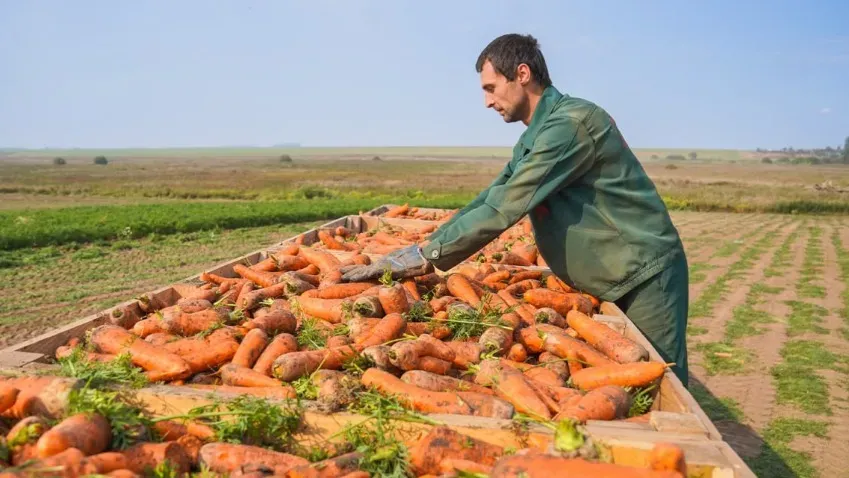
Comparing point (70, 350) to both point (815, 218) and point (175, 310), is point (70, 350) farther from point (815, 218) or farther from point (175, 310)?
point (815, 218)

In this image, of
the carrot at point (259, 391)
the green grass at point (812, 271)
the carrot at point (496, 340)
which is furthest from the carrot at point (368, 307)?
the green grass at point (812, 271)

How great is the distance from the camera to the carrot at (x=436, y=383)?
3.02 metres

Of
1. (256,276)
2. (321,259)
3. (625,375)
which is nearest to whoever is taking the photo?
(625,375)

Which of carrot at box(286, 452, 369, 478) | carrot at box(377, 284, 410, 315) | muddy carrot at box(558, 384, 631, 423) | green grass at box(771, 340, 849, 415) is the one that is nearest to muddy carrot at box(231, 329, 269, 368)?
carrot at box(377, 284, 410, 315)

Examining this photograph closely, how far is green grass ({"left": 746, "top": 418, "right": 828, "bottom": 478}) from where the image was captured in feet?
17.5

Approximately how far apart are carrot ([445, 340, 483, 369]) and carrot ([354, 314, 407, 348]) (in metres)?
0.28

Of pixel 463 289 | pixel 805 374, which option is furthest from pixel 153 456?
pixel 805 374

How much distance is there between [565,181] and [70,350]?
290 cm

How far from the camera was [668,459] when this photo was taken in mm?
2094

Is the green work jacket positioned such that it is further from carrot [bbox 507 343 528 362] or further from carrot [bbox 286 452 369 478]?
carrot [bbox 286 452 369 478]

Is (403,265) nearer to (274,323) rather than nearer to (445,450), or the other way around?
(274,323)

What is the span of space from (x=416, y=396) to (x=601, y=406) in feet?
2.59

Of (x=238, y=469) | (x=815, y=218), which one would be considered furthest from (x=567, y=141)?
(x=815, y=218)

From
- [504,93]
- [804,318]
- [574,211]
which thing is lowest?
[804,318]
